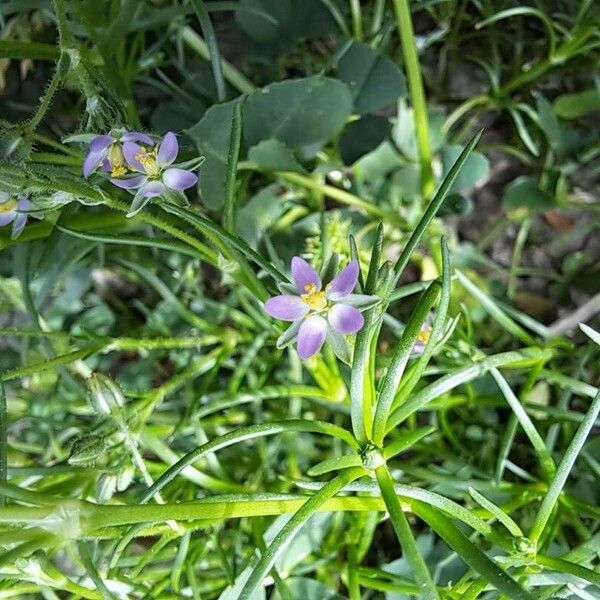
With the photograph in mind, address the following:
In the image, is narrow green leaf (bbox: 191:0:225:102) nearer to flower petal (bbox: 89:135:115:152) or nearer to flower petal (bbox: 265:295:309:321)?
flower petal (bbox: 89:135:115:152)

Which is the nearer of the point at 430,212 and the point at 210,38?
the point at 430,212

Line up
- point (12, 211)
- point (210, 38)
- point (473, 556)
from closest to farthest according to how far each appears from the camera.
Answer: point (473, 556)
point (12, 211)
point (210, 38)

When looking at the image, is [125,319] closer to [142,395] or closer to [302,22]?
[142,395]

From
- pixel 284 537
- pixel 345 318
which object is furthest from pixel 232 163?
pixel 284 537

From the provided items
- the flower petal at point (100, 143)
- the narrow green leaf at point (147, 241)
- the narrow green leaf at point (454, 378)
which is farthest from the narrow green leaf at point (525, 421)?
the flower petal at point (100, 143)

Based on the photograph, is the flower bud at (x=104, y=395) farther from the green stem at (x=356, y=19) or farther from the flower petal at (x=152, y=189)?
the green stem at (x=356, y=19)

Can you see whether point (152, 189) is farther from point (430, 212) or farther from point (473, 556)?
point (473, 556)
